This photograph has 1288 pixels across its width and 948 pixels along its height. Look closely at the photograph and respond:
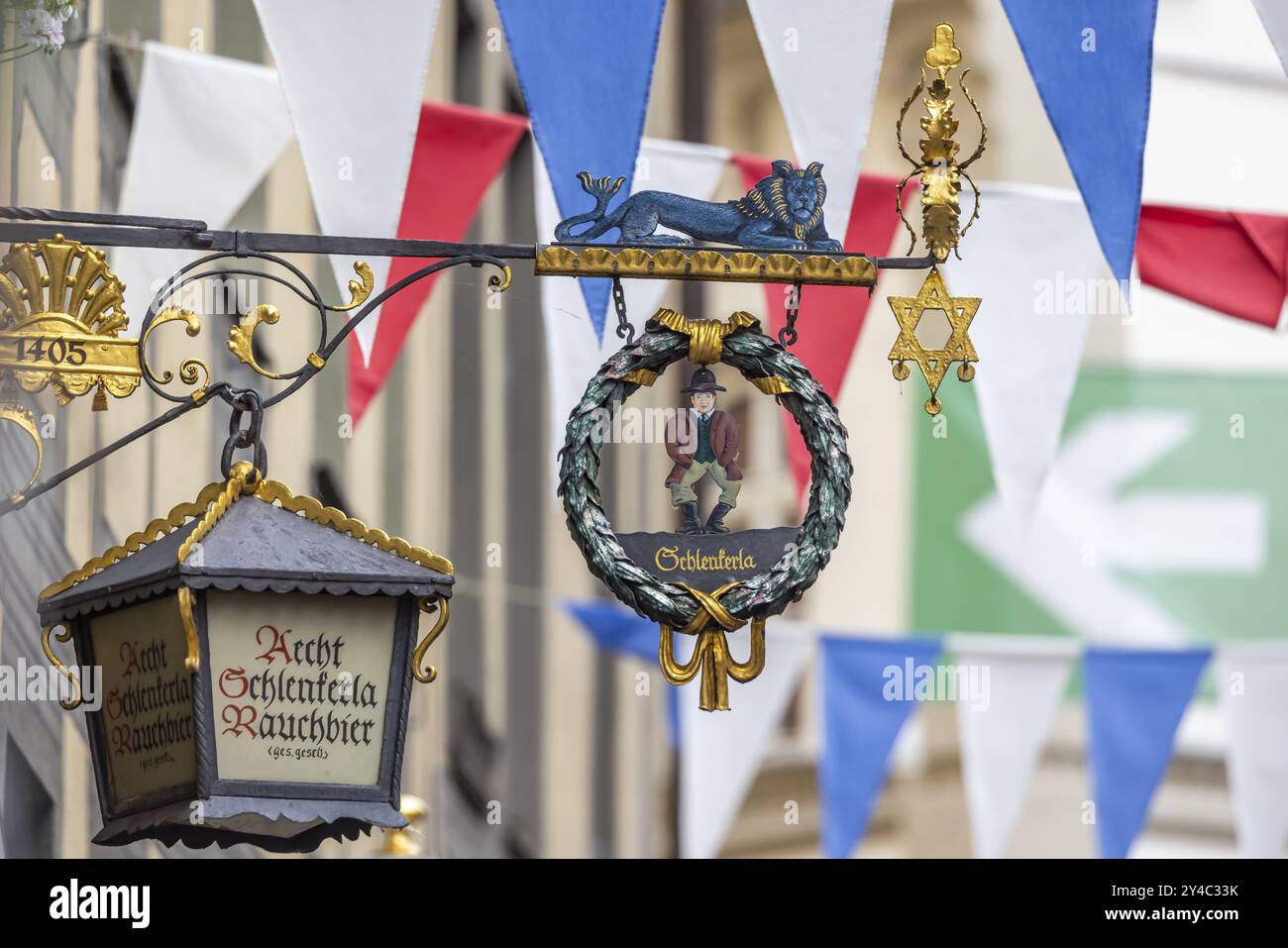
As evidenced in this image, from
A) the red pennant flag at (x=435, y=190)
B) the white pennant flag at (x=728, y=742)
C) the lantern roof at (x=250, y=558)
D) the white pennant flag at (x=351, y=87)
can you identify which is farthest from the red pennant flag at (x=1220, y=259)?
the lantern roof at (x=250, y=558)

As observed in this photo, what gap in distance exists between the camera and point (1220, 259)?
10461mm

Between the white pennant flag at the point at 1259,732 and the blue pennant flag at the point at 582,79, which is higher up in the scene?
the blue pennant flag at the point at 582,79

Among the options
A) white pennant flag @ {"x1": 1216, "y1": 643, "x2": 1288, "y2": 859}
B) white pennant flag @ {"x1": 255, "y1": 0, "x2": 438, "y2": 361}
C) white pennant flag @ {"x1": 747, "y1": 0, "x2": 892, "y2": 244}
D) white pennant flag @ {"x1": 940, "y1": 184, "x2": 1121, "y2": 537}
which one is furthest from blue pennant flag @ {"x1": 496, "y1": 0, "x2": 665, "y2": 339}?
white pennant flag @ {"x1": 1216, "y1": 643, "x2": 1288, "y2": 859}

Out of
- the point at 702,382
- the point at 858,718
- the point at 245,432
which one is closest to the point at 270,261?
the point at 245,432

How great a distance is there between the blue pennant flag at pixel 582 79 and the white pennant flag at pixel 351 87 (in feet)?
1.10

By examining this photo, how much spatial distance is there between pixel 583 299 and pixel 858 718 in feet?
16.6

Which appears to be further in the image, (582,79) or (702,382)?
(582,79)

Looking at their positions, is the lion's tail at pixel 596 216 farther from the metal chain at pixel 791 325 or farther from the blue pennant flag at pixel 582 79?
the blue pennant flag at pixel 582 79

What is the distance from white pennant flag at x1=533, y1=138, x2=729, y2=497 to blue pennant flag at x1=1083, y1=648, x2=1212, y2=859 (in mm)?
4187

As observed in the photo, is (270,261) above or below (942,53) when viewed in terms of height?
below

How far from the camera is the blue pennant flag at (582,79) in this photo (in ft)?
25.7

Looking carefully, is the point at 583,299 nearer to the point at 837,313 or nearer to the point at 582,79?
the point at 837,313

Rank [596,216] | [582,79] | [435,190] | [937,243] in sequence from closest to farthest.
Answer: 1. [596,216]
2. [937,243]
3. [582,79]
4. [435,190]

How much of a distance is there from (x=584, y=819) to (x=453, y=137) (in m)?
14.3
